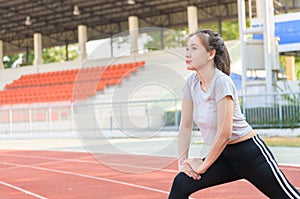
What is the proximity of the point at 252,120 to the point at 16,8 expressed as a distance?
22641 millimetres

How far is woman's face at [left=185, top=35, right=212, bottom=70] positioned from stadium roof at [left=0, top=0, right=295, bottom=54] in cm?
2889

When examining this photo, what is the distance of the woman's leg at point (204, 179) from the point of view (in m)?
3.03

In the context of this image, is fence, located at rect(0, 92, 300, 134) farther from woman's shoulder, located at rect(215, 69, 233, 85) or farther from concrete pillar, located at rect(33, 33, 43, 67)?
concrete pillar, located at rect(33, 33, 43, 67)

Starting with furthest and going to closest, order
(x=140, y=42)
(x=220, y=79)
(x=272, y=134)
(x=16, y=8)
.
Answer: (x=16, y=8) < (x=272, y=134) < (x=140, y=42) < (x=220, y=79)

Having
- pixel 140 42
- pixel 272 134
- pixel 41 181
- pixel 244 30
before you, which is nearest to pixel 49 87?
pixel 244 30

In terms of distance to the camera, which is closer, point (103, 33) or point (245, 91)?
point (245, 91)

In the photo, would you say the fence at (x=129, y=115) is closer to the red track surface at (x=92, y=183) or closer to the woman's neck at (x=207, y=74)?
the red track surface at (x=92, y=183)

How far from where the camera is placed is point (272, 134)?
1496 cm

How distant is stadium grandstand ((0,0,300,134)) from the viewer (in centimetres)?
333

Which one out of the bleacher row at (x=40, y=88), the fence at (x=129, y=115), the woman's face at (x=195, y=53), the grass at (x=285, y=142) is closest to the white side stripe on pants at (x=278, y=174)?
the woman's face at (x=195, y=53)

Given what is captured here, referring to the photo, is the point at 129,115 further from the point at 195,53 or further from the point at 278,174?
the point at 278,174

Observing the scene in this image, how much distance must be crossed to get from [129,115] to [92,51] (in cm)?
102

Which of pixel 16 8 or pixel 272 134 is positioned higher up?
pixel 16 8

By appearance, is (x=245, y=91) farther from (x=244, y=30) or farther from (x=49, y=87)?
(x=49, y=87)
